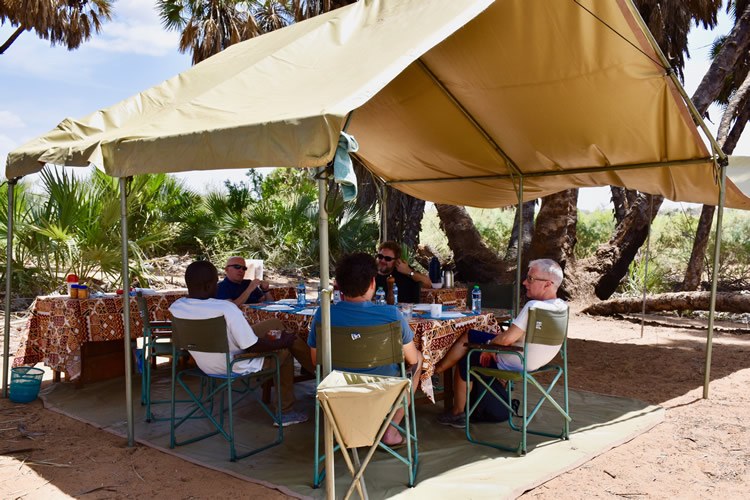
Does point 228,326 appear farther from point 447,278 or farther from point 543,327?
point 447,278

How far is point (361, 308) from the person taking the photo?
363 centimetres

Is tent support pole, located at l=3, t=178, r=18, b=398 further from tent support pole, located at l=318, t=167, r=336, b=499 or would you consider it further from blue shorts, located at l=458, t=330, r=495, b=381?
blue shorts, located at l=458, t=330, r=495, b=381

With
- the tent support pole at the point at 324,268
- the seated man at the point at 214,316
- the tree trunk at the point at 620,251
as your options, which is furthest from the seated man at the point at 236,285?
the tree trunk at the point at 620,251

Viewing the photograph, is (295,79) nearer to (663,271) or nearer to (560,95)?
(560,95)

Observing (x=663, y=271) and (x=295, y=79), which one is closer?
(x=295, y=79)

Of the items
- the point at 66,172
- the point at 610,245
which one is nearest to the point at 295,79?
the point at 66,172

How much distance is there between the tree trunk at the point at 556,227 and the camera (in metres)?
9.81

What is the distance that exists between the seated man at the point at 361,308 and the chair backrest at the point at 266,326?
0.78 m

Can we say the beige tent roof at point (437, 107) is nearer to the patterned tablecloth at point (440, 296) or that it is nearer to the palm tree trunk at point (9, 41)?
the patterned tablecloth at point (440, 296)

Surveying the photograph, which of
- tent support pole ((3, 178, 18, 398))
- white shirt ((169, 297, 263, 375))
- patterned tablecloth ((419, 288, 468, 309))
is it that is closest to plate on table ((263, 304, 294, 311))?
white shirt ((169, 297, 263, 375))

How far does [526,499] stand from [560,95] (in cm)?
339

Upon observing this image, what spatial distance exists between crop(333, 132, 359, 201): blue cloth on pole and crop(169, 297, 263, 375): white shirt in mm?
1284

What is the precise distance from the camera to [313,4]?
12.3m

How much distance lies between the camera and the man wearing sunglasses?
593 centimetres
